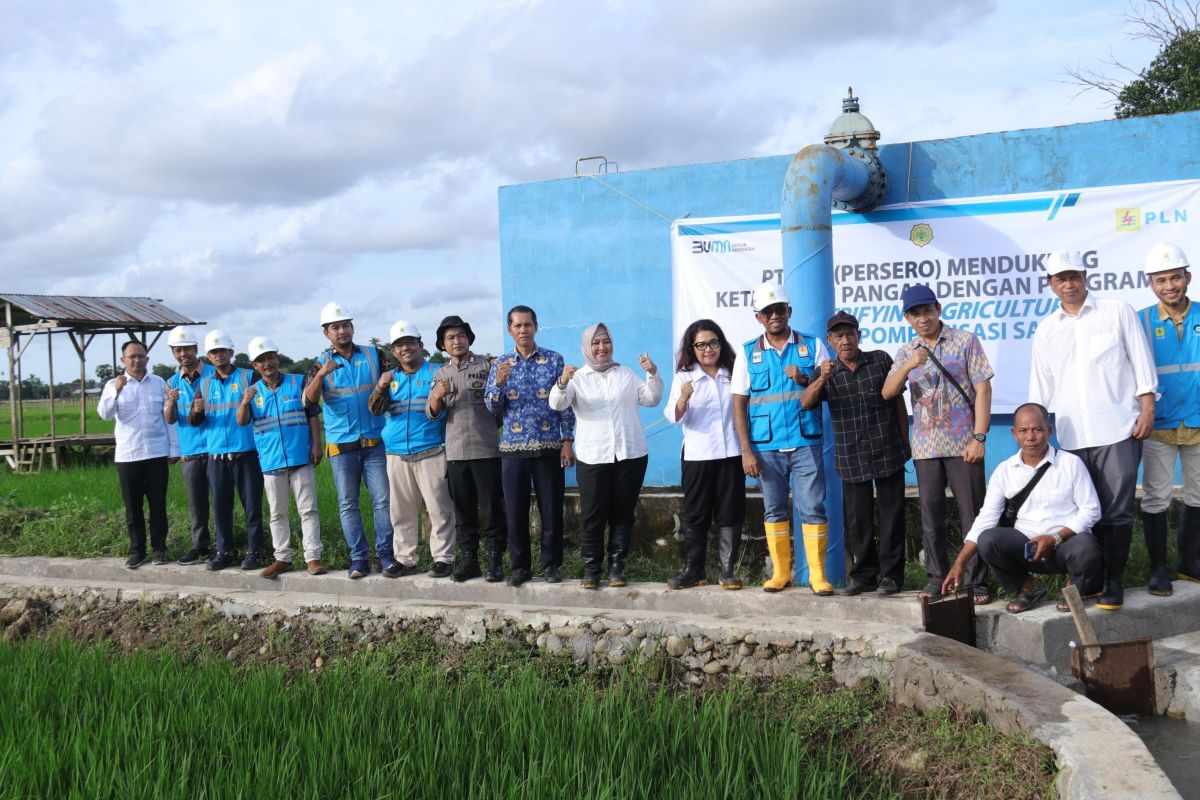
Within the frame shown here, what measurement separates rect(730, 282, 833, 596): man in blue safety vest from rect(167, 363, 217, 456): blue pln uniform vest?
373 centimetres

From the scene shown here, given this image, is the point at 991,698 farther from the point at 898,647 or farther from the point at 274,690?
the point at 274,690

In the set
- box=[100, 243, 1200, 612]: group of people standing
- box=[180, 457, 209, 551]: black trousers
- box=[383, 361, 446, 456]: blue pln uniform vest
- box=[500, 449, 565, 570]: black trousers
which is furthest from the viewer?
box=[180, 457, 209, 551]: black trousers

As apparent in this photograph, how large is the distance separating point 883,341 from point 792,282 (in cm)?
191

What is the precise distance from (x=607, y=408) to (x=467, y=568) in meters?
1.33

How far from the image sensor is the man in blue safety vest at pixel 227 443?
23.0ft

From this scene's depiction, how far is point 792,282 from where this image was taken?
607 cm

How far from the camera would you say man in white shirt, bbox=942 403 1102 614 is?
492 centimetres

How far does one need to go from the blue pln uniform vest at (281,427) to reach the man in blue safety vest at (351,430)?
189 mm

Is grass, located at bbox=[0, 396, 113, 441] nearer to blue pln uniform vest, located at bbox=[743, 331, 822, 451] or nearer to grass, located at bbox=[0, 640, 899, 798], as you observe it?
grass, located at bbox=[0, 640, 899, 798]

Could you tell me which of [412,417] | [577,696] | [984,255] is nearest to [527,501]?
[412,417]

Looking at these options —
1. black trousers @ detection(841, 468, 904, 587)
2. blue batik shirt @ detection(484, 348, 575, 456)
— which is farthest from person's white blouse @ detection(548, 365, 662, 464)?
black trousers @ detection(841, 468, 904, 587)

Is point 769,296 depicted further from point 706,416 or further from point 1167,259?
point 1167,259

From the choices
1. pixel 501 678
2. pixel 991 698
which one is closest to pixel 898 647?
pixel 991 698

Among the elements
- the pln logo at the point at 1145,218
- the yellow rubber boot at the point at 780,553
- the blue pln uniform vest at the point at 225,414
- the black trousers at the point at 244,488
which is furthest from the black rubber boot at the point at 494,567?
the pln logo at the point at 1145,218
